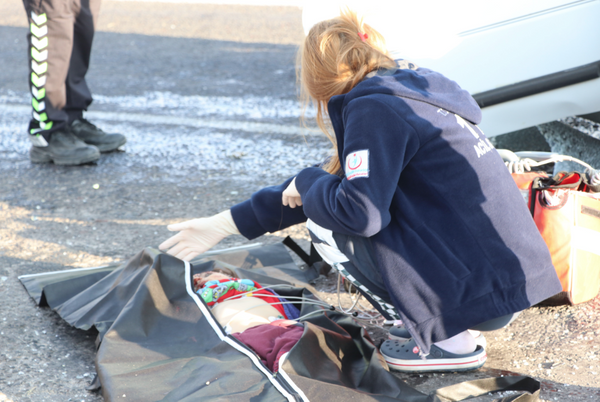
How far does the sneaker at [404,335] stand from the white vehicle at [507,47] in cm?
145

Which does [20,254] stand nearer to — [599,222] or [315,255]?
[315,255]

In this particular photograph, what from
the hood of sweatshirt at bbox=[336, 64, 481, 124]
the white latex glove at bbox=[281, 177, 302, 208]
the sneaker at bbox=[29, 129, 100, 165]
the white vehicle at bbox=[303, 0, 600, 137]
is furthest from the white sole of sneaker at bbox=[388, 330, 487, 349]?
the sneaker at bbox=[29, 129, 100, 165]

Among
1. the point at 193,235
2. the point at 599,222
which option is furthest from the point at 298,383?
the point at 599,222

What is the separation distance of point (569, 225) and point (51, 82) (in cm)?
300

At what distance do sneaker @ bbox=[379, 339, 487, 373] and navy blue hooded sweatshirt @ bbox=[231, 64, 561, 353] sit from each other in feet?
0.73

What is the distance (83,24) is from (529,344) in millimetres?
3132

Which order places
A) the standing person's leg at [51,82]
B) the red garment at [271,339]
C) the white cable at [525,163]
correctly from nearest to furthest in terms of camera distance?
the red garment at [271,339] → the white cable at [525,163] → the standing person's leg at [51,82]

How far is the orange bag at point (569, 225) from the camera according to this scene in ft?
6.40

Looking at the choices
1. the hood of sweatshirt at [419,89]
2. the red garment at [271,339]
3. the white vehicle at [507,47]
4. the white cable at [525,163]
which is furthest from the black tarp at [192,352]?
the white vehicle at [507,47]

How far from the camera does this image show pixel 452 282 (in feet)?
5.06

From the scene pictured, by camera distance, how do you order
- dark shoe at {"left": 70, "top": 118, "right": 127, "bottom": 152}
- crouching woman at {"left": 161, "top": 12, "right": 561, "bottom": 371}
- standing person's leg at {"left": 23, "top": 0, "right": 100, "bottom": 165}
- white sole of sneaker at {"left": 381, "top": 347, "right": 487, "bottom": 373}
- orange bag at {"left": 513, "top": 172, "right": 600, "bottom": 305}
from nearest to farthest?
crouching woman at {"left": 161, "top": 12, "right": 561, "bottom": 371}
white sole of sneaker at {"left": 381, "top": 347, "right": 487, "bottom": 373}
orange bag at {"left": 513, "top": 172, "right": 600, "bottom": 305}
standing person's leg at {"left": 23, "top": 0, "right": 100, "bottom": 165}
dark shoe at {"left": 70, "top": 118, "right": 127, "bottom": 152}

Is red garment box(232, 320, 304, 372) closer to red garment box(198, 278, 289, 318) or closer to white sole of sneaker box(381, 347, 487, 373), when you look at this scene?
red garment box(198, 278, 289, 318)

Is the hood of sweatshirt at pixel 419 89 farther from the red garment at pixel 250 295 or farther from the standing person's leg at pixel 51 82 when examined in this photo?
the standing person's leg at pixel 51 82

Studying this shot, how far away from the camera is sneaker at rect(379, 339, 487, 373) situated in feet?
5.86
